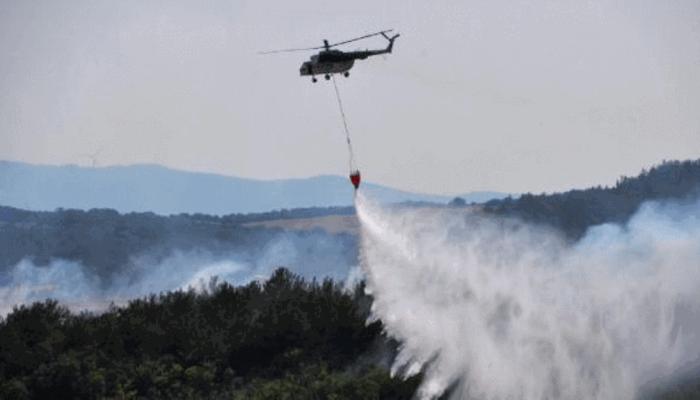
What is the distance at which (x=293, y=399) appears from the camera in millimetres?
31938

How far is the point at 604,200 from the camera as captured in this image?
118312mm

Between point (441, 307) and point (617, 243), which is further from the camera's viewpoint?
point (617, 243)

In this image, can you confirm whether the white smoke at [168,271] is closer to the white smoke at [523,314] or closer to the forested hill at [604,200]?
the forested hill at [604,200]

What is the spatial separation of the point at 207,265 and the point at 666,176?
48.2m

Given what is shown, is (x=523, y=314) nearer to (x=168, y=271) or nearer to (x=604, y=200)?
(x=168, y=271)

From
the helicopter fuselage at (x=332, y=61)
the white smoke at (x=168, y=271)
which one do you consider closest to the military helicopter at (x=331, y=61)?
the helicopter fuselage at (x=332, y=61)

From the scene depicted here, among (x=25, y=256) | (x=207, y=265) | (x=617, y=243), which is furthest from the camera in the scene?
(x=25, y=256)

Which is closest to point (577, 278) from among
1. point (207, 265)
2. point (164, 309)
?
point (164, 309)

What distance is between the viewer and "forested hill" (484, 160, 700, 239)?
4434 inches

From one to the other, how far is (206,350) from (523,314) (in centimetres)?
982

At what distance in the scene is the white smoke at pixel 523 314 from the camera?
30219 mm

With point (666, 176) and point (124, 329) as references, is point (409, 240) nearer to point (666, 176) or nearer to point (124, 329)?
point (124, 329)

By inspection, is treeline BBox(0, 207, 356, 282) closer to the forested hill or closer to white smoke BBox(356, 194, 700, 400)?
the forested hill

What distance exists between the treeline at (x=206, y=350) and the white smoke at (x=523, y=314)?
1.34 meters
